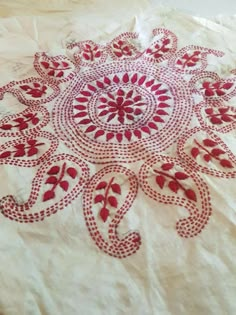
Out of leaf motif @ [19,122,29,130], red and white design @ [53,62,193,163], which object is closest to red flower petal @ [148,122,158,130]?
red and white design @ [53,62,193,163]

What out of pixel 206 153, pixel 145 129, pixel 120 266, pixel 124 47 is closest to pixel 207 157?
pixel 206 153

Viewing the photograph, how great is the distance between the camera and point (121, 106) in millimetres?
667

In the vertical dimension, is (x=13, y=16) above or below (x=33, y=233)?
above

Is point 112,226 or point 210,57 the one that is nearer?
point 112,226

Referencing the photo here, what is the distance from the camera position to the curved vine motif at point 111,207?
0.50 m

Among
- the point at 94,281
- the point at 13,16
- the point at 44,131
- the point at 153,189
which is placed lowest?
the point at 94,281

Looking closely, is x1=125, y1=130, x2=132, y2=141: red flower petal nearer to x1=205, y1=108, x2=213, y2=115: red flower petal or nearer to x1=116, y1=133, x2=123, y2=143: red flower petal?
x1=116, y1=133, x2=123, y2=143: red flower petal

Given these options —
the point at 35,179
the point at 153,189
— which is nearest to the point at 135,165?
the point at 153,189

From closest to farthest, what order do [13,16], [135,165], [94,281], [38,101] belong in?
[94,281], [135,165], [38,101], [13,16]

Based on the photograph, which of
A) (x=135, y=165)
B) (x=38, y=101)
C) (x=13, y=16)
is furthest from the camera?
(x=13, y=16)

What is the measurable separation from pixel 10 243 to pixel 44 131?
0.66 ft

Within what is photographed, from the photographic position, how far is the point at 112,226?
1.69 feet

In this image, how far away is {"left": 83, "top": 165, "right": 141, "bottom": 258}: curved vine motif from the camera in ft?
1.65

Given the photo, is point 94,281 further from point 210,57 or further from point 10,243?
point 210,57
